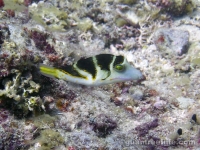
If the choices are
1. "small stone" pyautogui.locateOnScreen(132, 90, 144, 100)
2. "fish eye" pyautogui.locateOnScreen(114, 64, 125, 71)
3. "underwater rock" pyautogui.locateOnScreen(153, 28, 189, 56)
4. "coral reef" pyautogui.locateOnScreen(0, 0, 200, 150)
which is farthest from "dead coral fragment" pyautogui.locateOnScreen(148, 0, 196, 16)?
"fish eye" pyautogui.locateOnScreen(114, 64, 125, 71)

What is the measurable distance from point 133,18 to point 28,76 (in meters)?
3.96

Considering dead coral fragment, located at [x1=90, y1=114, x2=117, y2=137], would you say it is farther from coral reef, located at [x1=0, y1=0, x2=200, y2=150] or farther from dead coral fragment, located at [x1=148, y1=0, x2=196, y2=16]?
dead coral fragment, located at [x1=148, y1=0, x2=196, y2=16]

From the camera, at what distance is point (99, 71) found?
3.00 metres

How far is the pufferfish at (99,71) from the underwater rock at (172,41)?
106 inches

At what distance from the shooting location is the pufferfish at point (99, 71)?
2998mm

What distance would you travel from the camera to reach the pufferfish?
300 centimetres

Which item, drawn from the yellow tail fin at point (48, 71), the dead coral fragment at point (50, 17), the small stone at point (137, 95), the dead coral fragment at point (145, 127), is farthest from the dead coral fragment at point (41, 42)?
the dead coral fragment at point (145, 127)

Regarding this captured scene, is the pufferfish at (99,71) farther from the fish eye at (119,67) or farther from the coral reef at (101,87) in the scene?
the coral reef at (101,87)

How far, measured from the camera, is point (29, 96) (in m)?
3.14

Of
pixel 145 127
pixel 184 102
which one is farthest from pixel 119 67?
pixel 184 102

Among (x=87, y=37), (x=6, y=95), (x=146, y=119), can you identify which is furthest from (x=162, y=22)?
(x=6, y=95)

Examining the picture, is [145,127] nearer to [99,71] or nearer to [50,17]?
[99,71]

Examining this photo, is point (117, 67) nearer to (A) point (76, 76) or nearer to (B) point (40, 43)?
(A) point (76, 76)

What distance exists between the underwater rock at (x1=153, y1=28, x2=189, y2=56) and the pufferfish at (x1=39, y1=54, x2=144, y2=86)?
270 centimetres
